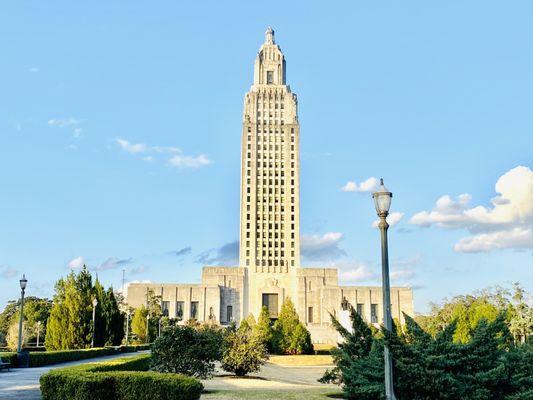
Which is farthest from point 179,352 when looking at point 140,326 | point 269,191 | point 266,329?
point 269,191

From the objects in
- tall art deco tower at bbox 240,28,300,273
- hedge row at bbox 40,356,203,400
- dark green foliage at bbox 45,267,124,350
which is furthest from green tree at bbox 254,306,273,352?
hedge row at bbox 40,356,203,400

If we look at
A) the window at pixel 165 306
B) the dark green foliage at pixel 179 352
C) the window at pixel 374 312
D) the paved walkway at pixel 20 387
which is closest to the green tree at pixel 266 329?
the window at pixel 165 306

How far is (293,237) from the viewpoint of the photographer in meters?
95.9

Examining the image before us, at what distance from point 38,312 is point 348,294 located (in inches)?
1856

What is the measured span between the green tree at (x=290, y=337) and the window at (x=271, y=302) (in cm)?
3411

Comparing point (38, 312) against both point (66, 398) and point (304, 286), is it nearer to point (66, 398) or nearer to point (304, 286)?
point (304, 286)

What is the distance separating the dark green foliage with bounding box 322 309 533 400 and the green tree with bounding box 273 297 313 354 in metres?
43.2

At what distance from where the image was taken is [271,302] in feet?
304

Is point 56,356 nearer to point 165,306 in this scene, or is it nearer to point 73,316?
point 73,316

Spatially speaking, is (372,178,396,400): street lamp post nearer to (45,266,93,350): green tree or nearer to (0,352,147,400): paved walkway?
(0,352,147,400): paved walkway

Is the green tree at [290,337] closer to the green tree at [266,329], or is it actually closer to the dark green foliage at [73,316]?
the green tree at [266,329]

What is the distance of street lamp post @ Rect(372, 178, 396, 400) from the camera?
1074 cm

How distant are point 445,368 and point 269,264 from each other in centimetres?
8323

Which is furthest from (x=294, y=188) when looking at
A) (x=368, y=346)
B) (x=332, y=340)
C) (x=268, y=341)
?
(x=368, y=346)
